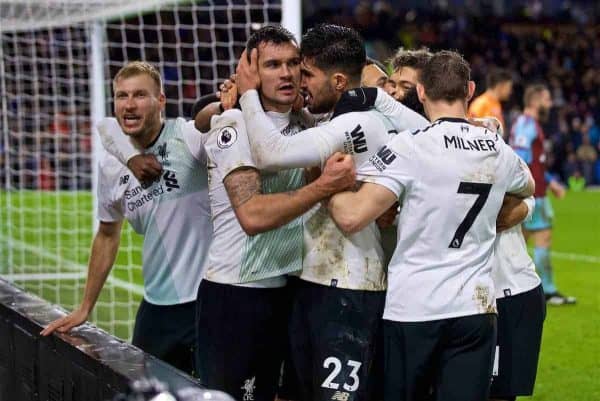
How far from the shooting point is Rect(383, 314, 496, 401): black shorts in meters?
3.77

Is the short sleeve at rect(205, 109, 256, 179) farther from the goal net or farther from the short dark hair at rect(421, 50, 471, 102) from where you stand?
the goal net

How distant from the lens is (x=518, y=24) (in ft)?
117

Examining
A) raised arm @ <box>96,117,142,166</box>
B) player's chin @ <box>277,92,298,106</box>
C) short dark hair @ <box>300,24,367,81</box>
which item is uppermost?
short dark hair @ <box>300,24,367,81</box>

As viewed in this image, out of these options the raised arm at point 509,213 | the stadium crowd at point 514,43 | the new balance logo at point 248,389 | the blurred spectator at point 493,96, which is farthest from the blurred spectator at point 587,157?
the new balance logo at point 248,389

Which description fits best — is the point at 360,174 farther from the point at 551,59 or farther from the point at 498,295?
the point at 551,59

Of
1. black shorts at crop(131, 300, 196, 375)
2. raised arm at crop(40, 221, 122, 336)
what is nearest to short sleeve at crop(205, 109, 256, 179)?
black shorts at crop(131, 300, 196, 375)

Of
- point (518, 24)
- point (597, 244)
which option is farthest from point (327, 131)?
point (518, 24)

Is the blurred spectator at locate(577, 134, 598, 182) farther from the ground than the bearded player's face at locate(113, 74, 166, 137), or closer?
farther from the ground

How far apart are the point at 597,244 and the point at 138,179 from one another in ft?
37.1

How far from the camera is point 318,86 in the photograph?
12.7 feet

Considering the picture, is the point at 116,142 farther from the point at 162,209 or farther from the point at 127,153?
the point at 162,209

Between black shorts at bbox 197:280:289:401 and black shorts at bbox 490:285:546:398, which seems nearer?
black shorts at bbox 197:280:289:401

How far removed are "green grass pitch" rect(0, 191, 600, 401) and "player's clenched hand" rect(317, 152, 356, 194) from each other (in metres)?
3.27

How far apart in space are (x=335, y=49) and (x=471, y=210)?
728mm
